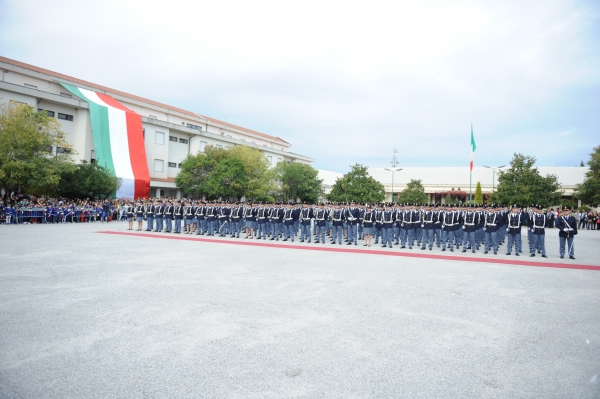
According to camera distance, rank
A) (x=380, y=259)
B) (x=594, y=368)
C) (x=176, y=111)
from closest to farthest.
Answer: (x=594, y=368)
(x=380, y=259)
(x=176, y=111)

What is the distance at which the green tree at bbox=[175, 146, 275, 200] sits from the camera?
38.7 m

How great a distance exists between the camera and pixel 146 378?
3602 millimetres

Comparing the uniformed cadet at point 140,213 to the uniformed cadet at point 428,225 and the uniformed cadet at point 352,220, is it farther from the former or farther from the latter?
the uniformed cadet at point 428,225

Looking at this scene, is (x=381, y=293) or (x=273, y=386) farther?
(x=381, y=293)

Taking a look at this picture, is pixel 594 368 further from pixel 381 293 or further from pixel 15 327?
pixel 15 327

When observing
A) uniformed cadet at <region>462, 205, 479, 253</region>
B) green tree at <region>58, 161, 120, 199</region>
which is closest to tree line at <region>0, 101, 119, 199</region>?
green tree at <region>58, 161, 120, 199</region>

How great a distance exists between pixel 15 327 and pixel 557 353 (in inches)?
268

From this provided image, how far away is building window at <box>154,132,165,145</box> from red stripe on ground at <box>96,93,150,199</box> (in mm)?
3617

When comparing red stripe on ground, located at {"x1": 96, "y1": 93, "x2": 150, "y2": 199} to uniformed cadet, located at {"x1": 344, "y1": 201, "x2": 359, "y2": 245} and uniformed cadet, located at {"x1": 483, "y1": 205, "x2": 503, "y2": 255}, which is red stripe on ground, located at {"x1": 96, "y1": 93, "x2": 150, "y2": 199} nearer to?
uniformed cadet, located at {"x1": 344, "y1": 201, "x2": 359, "y2": 245}

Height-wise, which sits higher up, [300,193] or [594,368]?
[300,193]

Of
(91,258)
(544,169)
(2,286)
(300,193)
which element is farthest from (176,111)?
(544,169)

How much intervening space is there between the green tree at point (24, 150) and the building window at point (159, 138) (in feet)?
52.8

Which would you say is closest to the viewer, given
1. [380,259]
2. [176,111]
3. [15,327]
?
[15,327]

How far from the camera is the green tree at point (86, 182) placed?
92.8ft
